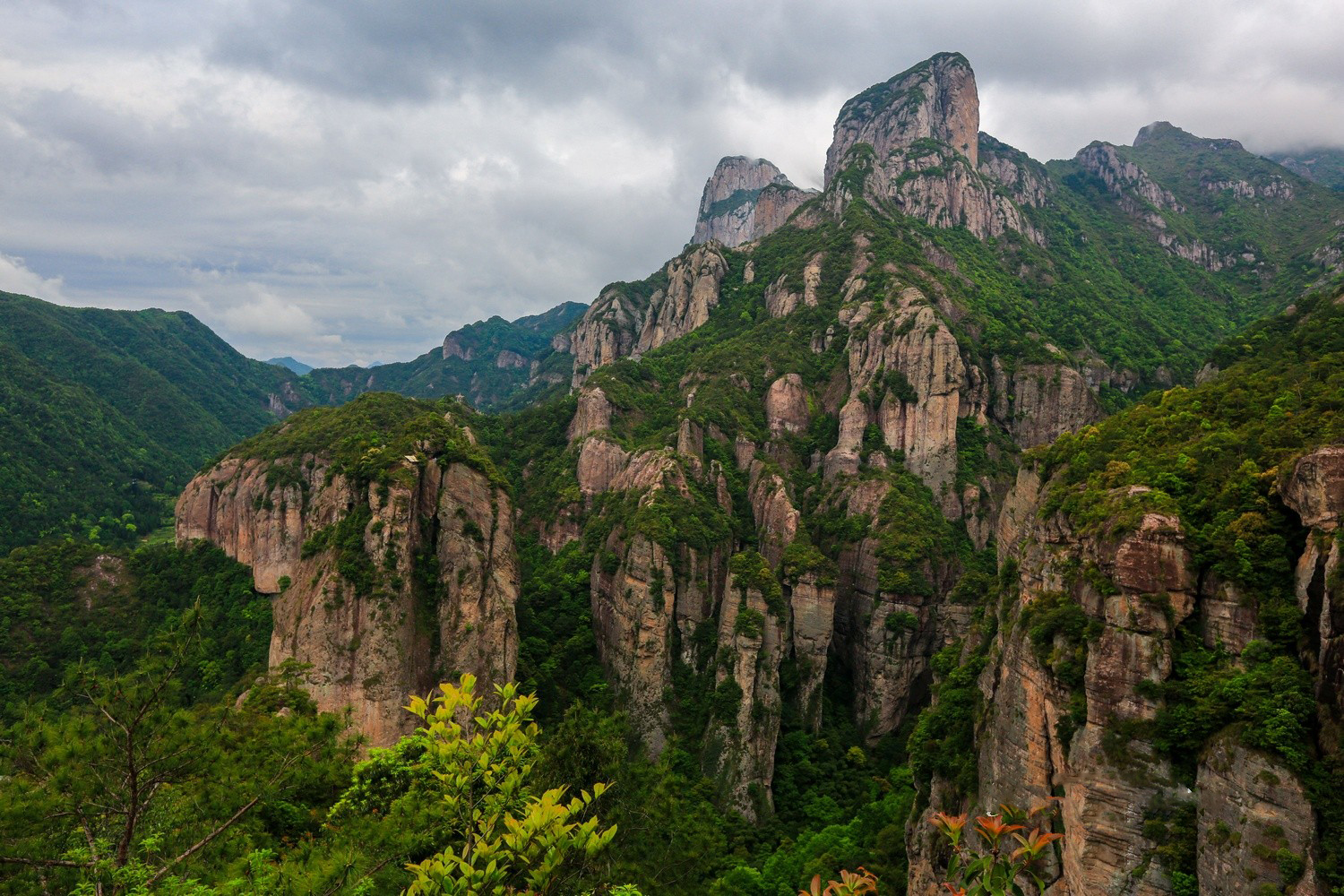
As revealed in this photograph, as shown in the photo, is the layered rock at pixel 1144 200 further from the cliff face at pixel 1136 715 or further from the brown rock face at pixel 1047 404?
the cliff face at pixel 1136 715

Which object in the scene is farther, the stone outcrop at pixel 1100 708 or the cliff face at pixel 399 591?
the cliff face at pixel 399 591

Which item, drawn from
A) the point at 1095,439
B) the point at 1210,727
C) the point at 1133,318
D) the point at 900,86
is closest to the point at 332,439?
the point at 1095,439

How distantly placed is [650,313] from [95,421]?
104206 mm

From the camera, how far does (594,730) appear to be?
29.3m

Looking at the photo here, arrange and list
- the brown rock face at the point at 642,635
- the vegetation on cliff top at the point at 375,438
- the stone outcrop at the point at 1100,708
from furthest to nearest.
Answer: the brown rock face at the point at 642,635
the vegetation on cliff top at the point at 375,438
the stone outcrop at the point at 1100,708

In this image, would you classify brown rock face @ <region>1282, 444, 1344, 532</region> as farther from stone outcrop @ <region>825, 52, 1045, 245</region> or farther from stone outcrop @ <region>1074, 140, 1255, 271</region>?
stone outcrop @ <region>1074, 140, 1255, 271</region>

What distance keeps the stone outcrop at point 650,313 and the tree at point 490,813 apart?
11162cm

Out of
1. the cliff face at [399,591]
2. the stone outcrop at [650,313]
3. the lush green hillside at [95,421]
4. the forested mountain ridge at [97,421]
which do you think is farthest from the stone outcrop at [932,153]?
the lush green hillside at [95,421]

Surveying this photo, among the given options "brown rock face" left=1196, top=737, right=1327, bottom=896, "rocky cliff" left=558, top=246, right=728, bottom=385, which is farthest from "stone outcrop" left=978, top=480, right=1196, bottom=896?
"rocky cliff" left=558, top=246, right=728, bottom=385

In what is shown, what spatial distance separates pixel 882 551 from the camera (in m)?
65.5

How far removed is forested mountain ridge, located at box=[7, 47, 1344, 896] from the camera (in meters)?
23.8

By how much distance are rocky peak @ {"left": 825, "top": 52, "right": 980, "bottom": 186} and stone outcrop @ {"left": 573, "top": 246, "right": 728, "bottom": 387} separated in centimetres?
4962

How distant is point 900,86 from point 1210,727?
593 feet

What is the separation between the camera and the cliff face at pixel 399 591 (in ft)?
142
